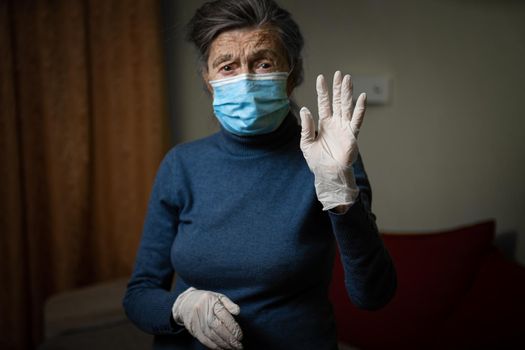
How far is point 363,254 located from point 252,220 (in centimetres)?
21

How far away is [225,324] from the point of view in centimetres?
77

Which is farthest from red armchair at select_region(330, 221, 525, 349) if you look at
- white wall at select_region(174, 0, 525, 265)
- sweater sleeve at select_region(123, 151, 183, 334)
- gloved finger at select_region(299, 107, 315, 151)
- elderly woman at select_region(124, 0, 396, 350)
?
gloved finger at select_region(299, 107, 315, 151)

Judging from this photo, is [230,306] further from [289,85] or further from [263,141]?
[289,85]

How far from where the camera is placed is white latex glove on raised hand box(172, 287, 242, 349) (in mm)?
774

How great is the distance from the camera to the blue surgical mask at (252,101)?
84 centimetres

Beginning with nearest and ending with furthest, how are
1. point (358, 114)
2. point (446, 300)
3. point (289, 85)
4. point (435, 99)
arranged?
point (358, 114)
point (289, 85)
point (446, 300)
point (435, 99)

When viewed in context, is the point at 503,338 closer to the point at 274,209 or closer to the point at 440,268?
the point at 440,268

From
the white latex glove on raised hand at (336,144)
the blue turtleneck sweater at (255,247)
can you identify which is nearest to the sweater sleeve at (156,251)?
the blue turtleneck sweater at (255,247)

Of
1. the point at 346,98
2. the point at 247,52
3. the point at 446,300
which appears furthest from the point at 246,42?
the point at 446,300

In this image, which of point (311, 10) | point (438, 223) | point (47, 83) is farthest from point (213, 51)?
point (438, 223)

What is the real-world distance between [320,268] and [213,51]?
1.51 ft

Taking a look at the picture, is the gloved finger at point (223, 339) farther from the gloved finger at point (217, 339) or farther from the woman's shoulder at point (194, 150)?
the woman's shoulder at point (194, 150)

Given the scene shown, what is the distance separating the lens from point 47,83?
1.72 metres

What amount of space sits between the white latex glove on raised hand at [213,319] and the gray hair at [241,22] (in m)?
0.46
